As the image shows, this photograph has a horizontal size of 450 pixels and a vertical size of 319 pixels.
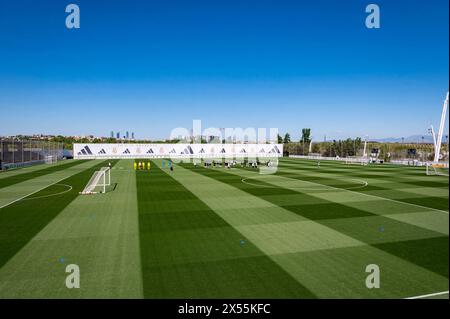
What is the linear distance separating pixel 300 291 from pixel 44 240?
10753 millimetres

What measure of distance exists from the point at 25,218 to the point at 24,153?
43.6m

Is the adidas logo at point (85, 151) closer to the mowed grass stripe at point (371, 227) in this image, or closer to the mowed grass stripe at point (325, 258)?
the mowed grass stripe at point (371, 227)

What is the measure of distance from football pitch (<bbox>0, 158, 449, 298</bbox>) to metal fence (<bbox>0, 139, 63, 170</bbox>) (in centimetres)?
2783

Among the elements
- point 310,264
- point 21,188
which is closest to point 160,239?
point 310,264

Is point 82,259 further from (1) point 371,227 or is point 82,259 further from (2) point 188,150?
(2) point 188,150

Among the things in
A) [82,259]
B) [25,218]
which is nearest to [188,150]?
[25,218]

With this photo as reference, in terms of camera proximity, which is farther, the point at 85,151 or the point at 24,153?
the point at 85,151

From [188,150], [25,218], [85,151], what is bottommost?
[25,218]

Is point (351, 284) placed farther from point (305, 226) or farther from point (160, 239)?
point (160, 239)

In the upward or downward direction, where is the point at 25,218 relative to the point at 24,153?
downward

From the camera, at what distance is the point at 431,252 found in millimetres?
11359

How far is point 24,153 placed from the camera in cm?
5253

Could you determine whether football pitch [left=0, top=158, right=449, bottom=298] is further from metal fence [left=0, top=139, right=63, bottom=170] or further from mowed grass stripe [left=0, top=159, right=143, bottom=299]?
metal fence [left=0, top=139, right=63, bottom=170]

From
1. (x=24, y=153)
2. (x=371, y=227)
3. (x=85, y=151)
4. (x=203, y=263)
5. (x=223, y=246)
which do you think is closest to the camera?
(x=203, y=263)
